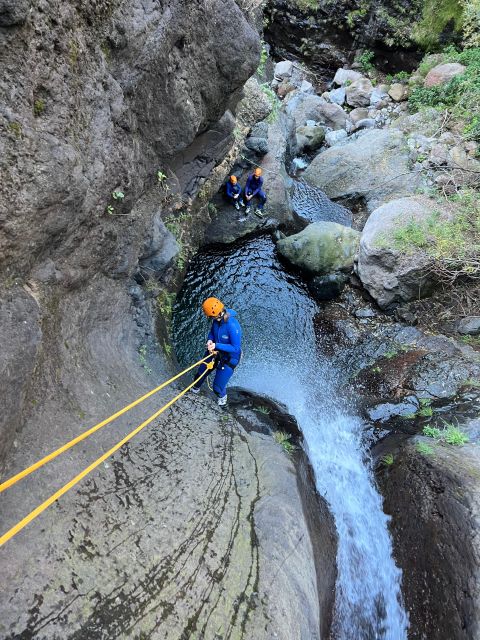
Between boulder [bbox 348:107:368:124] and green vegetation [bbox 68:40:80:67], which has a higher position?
green vegetation [bbox 68:40:80:67]

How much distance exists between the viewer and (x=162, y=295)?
763 cm

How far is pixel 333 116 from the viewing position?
16.1 meters

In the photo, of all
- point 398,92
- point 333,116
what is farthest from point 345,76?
point 333,116

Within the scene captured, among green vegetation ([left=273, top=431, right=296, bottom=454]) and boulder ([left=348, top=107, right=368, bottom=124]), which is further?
boulder ([left=348, top=107, right=368, bottom=124])

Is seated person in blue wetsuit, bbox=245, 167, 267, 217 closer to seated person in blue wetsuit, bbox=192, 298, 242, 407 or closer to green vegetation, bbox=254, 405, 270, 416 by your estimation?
seated person in blue wetsuit, bbox=192, 298, 242, 407

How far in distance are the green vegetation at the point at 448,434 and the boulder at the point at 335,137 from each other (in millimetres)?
12520

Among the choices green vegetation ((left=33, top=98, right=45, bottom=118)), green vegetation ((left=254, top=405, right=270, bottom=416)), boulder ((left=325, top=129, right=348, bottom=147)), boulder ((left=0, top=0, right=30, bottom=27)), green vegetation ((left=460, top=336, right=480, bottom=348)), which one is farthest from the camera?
boulder ((left=325, top=129, right=348, bottom=147))

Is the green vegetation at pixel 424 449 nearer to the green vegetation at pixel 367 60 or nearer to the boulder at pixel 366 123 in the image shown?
the boulder at pixel 366 123

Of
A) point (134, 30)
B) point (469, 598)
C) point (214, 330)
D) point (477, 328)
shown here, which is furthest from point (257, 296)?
point (469, 598)

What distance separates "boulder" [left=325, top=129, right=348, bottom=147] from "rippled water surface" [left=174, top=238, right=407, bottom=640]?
7.07 m

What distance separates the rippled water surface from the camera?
502 centimetres

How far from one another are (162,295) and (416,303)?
5963mm

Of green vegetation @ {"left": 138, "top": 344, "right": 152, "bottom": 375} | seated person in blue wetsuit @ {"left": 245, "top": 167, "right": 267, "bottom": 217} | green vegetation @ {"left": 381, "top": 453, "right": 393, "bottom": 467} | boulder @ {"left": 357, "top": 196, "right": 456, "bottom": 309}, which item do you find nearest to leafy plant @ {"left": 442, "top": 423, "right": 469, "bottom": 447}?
green vegetation @ {"left": 381, "top": 453, "right": 393, "bottom": 467}

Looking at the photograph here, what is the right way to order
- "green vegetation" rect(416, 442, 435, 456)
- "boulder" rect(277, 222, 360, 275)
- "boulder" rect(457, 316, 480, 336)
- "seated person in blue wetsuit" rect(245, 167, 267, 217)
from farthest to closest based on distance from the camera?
"seated person in blue wetsuit" rect(245, 167, 267, 217), "boulder" rect(277, 222, 360, 275), "boulder" rect(457, 316, 480, 336), "green vegetation" rect(416, 442, 435, 456)
